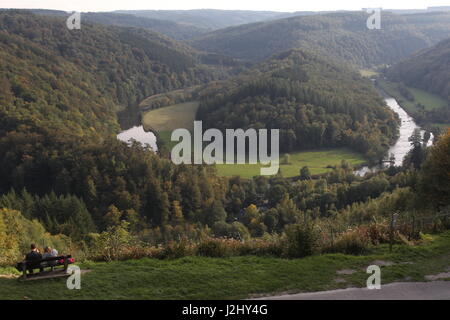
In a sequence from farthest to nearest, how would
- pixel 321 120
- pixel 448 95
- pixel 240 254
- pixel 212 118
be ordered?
1. pixel 448 95
2. pixel 212 118
3. pixel 321 120
4. pixel 240 254

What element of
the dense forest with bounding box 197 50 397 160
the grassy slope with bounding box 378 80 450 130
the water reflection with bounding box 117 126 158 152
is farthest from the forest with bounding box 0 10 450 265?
the grassy slope with bounding box 378 80 450 130

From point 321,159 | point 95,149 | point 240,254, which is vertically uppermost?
point 240,254

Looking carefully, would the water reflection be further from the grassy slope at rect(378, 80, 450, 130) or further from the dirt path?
the dirt path

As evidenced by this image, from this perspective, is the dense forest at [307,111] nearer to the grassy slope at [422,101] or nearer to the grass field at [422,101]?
the grassy slope at [422,101]

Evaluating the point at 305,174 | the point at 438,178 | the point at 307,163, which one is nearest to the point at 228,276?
the point at 438,178

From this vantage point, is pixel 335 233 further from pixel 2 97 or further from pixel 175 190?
pixel 2 97
